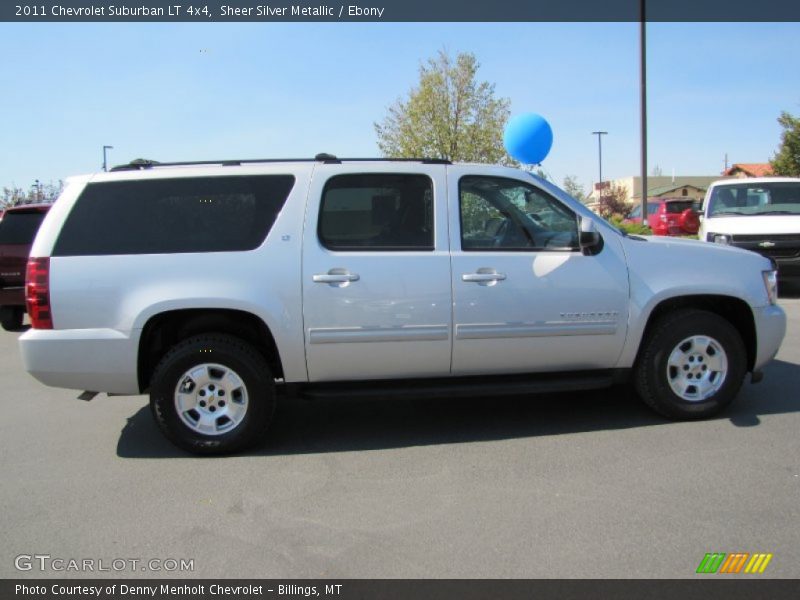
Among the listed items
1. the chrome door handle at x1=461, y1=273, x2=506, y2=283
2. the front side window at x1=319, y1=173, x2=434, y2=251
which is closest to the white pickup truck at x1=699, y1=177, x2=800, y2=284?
the chrome door handle at x1=461, y1=273, x2=506, y2=283

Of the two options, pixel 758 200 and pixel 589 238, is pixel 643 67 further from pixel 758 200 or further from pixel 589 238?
pixel 589 238

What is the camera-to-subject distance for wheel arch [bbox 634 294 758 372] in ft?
15.5

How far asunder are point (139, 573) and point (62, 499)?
1.12 m

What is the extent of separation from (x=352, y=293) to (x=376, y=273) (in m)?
0.21

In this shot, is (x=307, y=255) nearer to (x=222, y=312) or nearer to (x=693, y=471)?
(x=222, y=312)

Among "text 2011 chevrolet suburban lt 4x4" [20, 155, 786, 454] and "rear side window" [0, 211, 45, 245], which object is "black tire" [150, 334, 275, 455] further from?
"rear side window" [0, 211, 45, 245]

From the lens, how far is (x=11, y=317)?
983 centimetres

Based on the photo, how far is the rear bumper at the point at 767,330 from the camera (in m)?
4.74

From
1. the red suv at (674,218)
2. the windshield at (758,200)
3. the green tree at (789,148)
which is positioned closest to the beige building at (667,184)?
the green tree at (789,148)

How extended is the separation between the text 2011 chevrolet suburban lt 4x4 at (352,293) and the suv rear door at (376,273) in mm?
11

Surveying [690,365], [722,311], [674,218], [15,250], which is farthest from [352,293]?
[674,218]

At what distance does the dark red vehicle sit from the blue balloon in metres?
8.65

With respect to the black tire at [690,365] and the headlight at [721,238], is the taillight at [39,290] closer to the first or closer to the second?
the black tire at [690,365]
